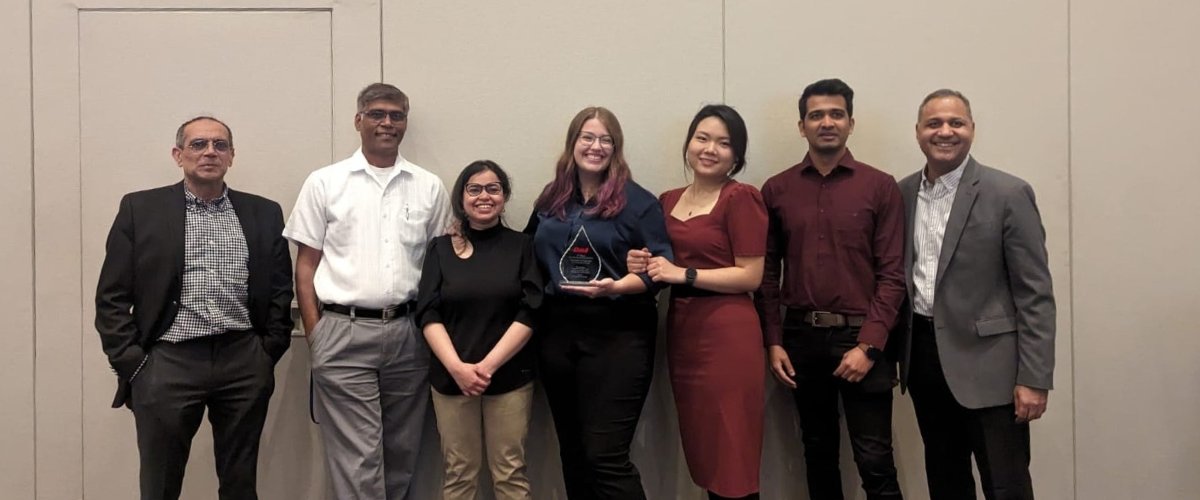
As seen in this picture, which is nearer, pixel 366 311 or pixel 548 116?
pixel 366 311

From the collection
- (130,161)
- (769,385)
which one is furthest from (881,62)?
(130,161)

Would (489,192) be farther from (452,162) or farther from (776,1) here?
(776,1)

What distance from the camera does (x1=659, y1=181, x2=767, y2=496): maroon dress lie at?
2463 mm

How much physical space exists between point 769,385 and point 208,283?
2.36 m

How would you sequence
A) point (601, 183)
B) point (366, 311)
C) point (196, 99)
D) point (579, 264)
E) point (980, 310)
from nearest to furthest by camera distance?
1. point (980, 310)
2. point (579, 264)
3. point (601, 183)
4. point (366, 311)
5. point (196, 99)

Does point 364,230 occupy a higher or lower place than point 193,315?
higher

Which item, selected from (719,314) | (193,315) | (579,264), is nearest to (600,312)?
(579,264)

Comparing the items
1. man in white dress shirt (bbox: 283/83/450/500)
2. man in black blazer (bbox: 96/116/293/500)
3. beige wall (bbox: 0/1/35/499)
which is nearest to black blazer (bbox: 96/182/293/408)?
man in black blazer (bbox: 96/116/293/500)

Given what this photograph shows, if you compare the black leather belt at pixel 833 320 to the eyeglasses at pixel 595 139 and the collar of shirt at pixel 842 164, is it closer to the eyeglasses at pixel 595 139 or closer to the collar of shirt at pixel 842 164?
the collar of shirt at pixel 842 164

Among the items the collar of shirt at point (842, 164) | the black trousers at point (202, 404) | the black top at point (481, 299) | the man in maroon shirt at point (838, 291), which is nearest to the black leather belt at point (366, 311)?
the black top at point (481, 299)

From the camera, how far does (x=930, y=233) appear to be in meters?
2.50

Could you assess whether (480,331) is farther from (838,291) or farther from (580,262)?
(838,291)

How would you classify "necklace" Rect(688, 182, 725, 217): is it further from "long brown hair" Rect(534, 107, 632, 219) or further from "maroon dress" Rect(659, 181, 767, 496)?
"long brown hair" Rect(534, 107, 632, 219)

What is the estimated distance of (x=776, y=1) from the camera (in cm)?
314
